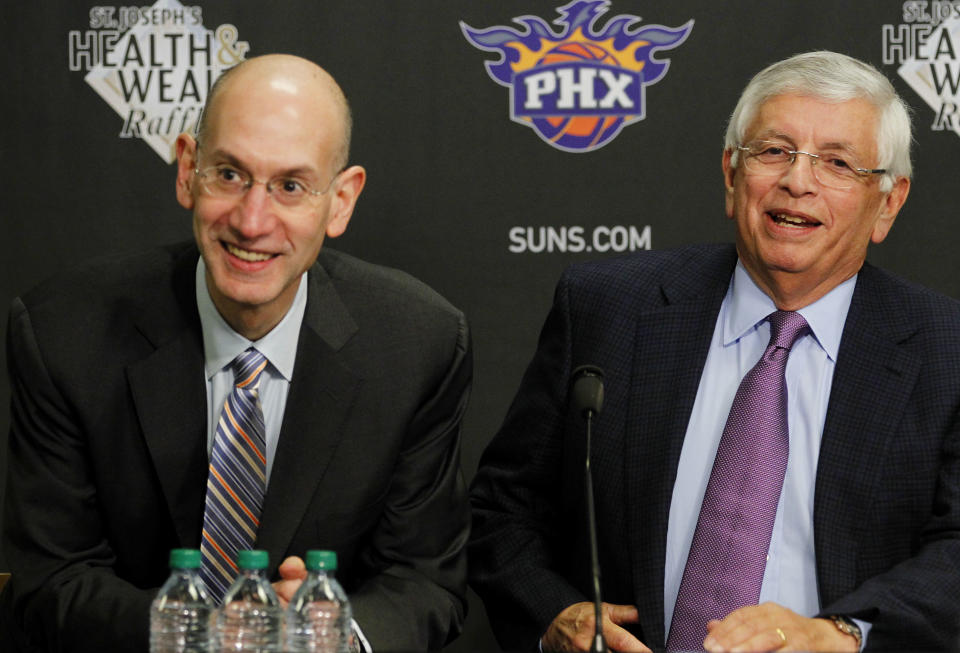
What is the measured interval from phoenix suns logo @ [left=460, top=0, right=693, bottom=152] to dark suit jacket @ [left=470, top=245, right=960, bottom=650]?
640mm

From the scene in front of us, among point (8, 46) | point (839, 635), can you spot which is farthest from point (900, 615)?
point (8, 46)

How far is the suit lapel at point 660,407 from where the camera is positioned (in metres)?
2.69

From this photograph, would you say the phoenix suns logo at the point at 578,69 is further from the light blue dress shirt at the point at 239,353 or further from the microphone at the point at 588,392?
the microphone at the point at 588,392

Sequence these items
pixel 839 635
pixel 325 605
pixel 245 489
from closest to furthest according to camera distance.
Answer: pixel 325 605
pixel 839 635
pixel 245 489

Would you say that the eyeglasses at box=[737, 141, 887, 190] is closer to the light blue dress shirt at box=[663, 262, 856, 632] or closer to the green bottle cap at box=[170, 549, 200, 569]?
the light blue dress shirt at box=[663, 262, 856, 632]

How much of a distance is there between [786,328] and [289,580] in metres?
1.20

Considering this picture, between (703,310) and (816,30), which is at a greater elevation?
(816,30)

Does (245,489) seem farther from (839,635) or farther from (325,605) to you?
(839,635)

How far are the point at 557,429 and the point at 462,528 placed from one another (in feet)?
0.97

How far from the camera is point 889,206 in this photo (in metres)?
2.86

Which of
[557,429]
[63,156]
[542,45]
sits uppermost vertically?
[542,45]

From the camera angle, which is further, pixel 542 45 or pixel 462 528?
pixel 542 45

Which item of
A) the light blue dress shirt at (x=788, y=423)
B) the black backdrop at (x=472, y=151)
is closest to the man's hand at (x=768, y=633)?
the light blue dress shirt at (x=788, y=423)

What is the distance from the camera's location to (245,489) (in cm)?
254
